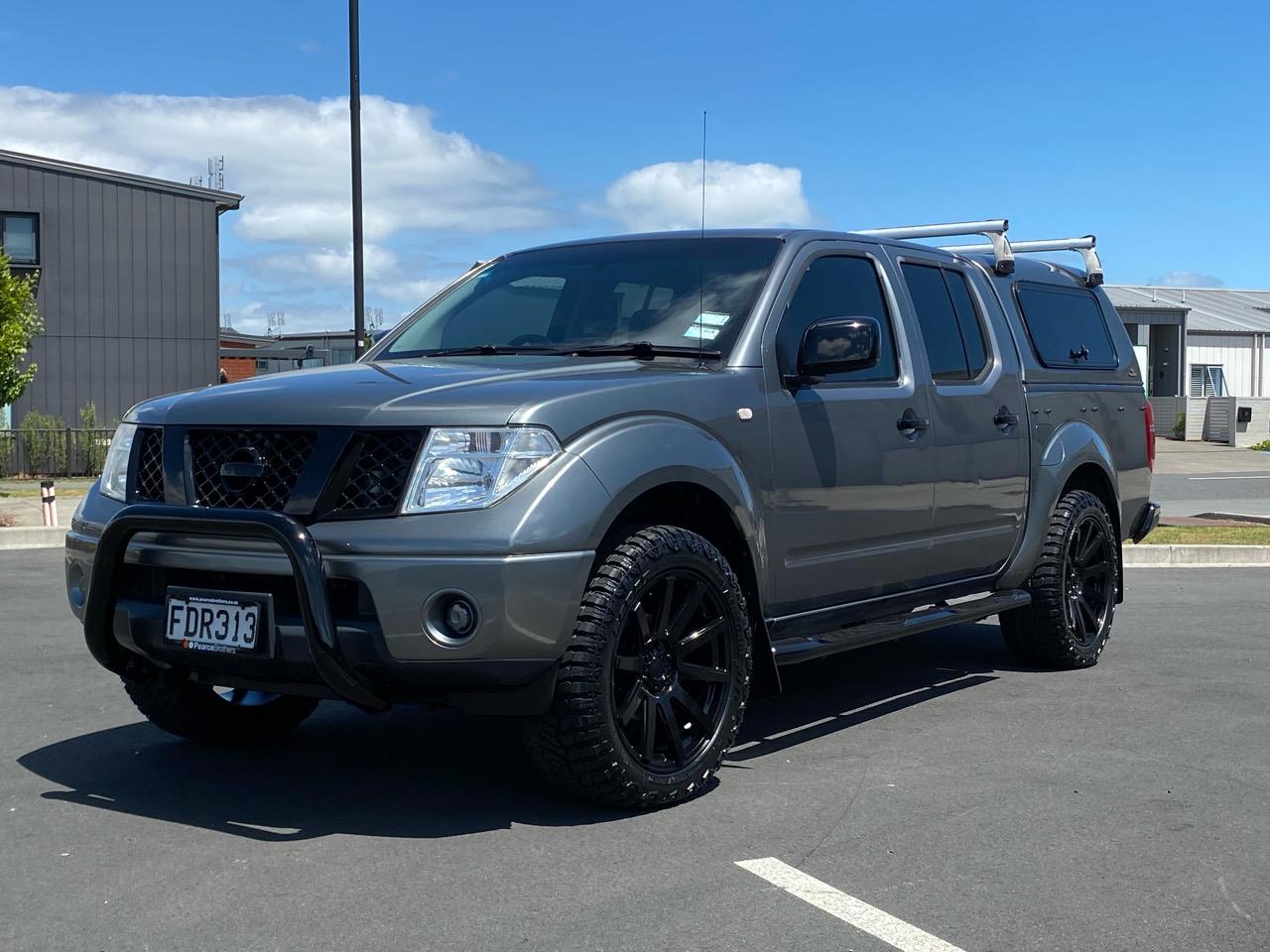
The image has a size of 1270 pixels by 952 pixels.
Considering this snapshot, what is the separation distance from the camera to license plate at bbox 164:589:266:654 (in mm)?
4461

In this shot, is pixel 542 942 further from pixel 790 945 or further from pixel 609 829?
pixel 609 829

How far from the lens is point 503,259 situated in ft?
21.9

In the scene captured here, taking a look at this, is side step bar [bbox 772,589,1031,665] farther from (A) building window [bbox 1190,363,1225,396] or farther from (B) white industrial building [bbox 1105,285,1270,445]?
(A) building window [bbox 1190,363,1225,396]

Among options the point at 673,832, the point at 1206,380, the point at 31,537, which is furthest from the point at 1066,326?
the point at 1206,380

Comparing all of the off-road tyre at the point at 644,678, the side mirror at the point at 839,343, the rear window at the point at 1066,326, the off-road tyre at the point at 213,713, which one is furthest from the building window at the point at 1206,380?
the off-road tyre at the point at 644,678

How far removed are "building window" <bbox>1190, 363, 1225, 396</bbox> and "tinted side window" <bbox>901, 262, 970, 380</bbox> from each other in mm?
48839

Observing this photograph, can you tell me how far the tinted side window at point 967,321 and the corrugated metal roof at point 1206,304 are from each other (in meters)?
43.2

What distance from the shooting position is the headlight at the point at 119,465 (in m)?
5.08

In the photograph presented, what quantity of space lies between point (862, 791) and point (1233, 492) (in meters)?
20.0

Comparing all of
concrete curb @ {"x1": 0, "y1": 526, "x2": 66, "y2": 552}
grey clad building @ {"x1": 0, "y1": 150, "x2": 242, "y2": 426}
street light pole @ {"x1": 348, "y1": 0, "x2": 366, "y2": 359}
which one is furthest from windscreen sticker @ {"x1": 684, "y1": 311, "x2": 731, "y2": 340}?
grey clad building @ {"x1": 0, "y1": 150, "x2": 242, "y2": 426}

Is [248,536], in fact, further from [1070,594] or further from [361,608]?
[1070,594]

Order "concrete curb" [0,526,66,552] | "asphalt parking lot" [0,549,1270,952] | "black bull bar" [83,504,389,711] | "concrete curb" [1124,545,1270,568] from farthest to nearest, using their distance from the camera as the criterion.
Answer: "concrete curb" [0,526,66,552]
"concrete curb" [1124,545,1270,568]
"black bull bar" [83,504,389,711]
"asphalt parking lot" [0,549,1270,952]

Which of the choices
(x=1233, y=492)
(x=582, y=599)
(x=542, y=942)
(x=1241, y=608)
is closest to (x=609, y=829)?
(x=582, y=599)

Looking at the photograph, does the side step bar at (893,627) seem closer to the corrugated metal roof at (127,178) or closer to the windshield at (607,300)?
the windshield at (607,300)
